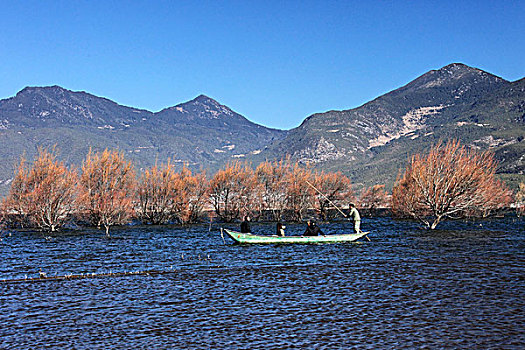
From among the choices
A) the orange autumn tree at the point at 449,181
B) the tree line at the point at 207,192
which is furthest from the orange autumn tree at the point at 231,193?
the orange autumn tree at the point at 449,181

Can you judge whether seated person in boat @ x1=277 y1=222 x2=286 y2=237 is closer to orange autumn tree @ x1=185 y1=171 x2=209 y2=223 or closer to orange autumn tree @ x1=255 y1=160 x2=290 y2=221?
orange autumn tree @ x1=185 y1=171 x2=209 y2=223

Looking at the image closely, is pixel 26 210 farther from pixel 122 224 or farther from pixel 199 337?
pixel 199 337

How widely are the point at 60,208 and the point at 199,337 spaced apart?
49014mm

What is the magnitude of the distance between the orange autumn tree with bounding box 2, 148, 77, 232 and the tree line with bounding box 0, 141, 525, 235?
0.10 metres

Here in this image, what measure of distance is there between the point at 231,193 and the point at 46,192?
26.0 meters

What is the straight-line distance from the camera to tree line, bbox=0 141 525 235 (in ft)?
163

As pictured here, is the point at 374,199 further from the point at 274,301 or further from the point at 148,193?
the point at 274,301

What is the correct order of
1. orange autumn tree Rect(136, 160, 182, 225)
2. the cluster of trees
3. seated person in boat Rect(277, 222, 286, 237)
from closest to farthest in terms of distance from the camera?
seated person in boat Rect(277, 222, 286, 237) < the cluster of trees < orange autumn tree Rect(136, 160, 182, 225)

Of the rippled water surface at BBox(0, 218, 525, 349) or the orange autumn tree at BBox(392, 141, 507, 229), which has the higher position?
the orange autumn tree at BBox(392, 141, 507, 229)

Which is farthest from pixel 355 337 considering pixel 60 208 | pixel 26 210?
pixel 26 210

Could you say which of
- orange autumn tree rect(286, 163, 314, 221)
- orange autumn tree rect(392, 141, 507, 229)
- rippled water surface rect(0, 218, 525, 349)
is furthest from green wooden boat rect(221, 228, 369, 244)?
orange autumn tree rect(286, 163, 314, 221)

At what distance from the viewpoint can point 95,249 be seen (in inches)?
1534

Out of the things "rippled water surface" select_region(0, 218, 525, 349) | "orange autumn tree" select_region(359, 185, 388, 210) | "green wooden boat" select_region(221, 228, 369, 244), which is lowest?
"rippled water surface" select_region(0, 218, 525, 349)

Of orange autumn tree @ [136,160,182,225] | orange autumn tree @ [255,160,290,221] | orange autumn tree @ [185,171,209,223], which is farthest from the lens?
orange autumn tree @ [255,160,290,221]
